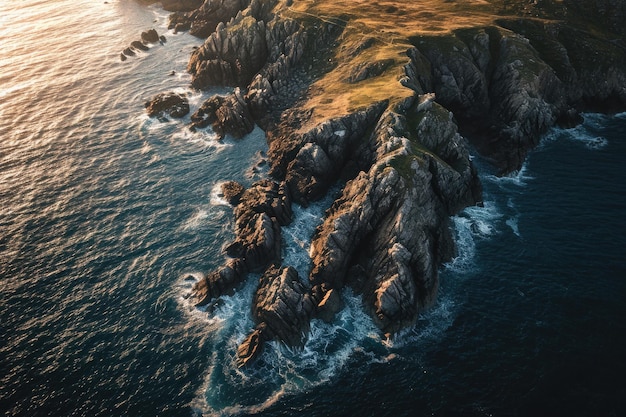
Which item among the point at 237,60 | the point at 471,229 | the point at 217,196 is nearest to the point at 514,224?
the point at 471,229

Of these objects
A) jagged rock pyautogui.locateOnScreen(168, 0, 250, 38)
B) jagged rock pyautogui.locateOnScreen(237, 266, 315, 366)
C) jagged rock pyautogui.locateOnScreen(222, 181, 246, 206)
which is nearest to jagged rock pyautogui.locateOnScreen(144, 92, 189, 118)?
jagged rock pyautogui.locateOnScreen(222, 181, 246, 206)

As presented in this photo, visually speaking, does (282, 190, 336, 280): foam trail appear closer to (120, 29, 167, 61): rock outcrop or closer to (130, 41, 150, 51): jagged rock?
(120, 29, 167, 61): rock outcrop

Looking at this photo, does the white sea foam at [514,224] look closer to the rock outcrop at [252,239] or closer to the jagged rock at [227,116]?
the rock outcrop at [252,239]

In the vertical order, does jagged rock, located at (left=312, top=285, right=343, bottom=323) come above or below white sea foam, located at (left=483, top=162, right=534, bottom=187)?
below

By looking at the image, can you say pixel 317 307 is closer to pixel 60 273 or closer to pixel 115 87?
pixel 60 273

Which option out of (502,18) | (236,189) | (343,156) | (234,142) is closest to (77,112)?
(234,142)
